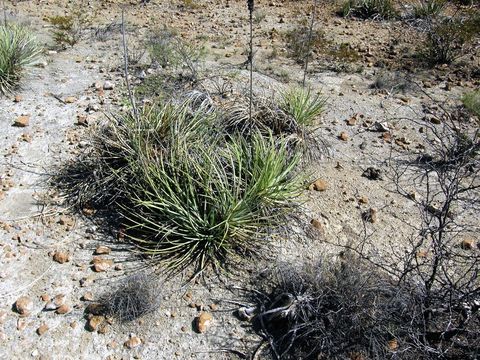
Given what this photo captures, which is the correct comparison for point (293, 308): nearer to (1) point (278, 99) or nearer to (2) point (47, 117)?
(1) point (278, 99)

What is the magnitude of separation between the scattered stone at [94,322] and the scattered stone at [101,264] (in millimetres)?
449

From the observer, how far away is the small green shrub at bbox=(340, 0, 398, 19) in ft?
29.3

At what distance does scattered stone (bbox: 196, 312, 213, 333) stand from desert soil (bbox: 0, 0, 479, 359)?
0.11ft

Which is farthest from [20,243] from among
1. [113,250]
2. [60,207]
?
[113,250]

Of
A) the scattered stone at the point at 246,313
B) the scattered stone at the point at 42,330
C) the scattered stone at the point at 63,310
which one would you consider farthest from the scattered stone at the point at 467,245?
the scattered stone at the point at 42,330

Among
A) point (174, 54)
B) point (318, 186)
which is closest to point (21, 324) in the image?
point (318, 186)

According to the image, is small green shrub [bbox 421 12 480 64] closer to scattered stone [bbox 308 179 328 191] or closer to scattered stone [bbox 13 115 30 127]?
scattered stone [bbox 308 179 328 191]

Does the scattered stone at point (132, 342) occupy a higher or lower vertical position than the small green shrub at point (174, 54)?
lower

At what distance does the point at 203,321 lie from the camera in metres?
3.28

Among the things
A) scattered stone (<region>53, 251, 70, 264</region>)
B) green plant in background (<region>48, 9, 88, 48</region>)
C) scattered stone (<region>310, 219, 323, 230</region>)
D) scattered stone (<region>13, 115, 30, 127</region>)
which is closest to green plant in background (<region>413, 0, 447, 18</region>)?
green plant in background (<region>48, 9, 88, 48</region>)

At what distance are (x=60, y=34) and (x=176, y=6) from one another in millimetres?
2807

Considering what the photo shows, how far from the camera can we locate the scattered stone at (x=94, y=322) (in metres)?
3.22

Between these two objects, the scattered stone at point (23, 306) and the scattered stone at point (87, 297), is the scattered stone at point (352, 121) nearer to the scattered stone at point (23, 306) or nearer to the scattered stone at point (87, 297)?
the scattered stone at point (87, 297)

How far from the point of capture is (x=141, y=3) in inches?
376
